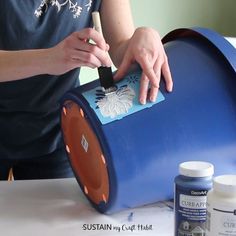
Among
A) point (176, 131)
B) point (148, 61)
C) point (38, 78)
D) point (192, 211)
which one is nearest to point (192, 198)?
point (192, 211)

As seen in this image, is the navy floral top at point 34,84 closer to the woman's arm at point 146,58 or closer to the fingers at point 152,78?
the woman's arm at point 146,58

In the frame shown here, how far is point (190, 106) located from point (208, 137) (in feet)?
0.18

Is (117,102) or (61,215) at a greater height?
(117,102)

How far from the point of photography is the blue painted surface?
0.72 meters

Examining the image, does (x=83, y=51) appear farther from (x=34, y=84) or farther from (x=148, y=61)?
(x=34, y=84)

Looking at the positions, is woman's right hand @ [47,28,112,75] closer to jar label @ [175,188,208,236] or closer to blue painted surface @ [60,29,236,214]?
blue painted surface @ [60,29,236,214]

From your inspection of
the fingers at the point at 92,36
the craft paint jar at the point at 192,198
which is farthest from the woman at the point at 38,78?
the craft paint jar at the point at 192,198

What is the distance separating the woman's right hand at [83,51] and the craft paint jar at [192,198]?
217mm

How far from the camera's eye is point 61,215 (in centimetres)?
80

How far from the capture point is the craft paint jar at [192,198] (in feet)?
2.02

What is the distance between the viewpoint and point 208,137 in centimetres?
75

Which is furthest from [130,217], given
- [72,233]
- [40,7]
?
[40,7]

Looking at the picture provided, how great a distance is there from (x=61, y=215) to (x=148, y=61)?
28cm

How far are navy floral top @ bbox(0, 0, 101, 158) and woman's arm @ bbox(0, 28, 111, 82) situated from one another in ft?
0.37
